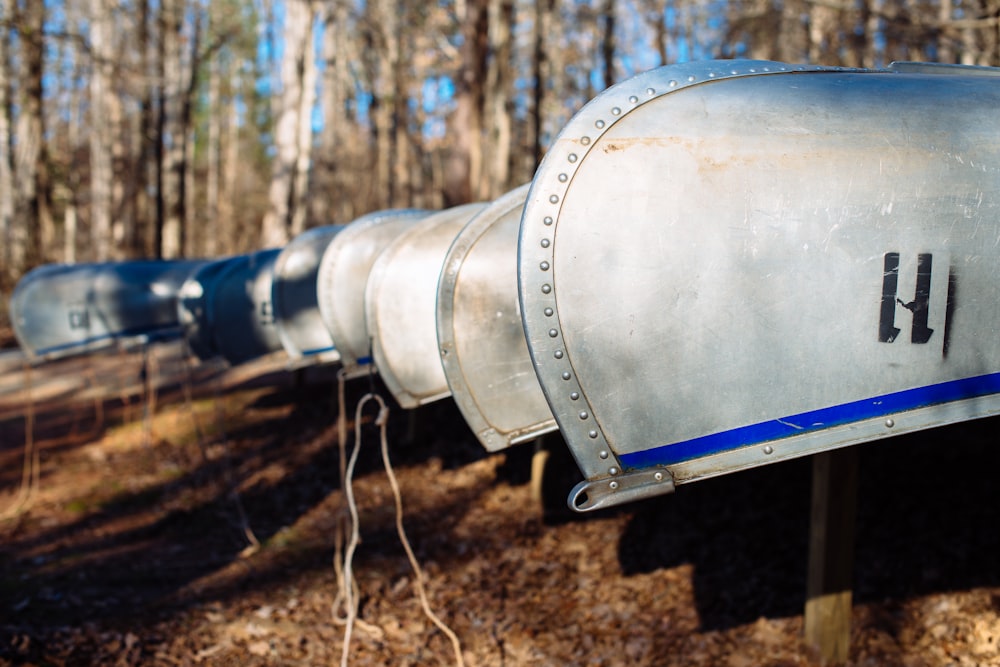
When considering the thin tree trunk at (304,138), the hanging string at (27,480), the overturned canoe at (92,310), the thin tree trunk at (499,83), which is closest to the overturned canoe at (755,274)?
the hanging string at (27,480)

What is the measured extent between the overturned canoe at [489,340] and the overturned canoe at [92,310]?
8476mm

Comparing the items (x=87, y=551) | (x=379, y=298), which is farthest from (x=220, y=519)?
(x=379, y=298)

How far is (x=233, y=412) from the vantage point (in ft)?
42.3

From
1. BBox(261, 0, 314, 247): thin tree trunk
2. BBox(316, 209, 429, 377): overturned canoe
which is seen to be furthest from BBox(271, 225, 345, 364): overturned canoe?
BBox(261, 0, 314, 247): thin tree trunk

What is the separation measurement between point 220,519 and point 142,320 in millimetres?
4325

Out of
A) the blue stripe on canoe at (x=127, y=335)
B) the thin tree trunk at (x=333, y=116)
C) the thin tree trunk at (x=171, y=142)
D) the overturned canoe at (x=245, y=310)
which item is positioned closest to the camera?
the overturned canoe at (x=245, y=310)

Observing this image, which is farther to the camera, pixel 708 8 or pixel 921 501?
pixel 708 8

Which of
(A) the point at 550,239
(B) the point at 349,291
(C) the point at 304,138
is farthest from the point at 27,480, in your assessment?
(A) the point at 550,239

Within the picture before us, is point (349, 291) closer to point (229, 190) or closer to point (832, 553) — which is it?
point (832, 553)

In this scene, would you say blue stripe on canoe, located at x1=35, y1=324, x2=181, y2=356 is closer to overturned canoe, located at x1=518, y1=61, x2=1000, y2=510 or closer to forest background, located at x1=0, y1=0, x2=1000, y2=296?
forest background, located at x1=0, y1=0, x2=1000, y2=296

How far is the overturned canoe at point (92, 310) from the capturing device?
12.0m

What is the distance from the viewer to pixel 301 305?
26.7ft

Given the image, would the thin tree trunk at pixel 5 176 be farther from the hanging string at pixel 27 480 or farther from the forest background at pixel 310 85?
the hanging string at pixel 27 480

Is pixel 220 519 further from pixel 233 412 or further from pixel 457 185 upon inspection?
Result: pixel 457 185
